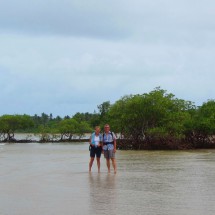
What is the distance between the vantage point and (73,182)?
13258 millimetres

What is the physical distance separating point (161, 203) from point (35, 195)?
9.74ft

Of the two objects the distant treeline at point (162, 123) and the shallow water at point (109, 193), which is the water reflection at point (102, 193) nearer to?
the shallow water at point (109, 193)

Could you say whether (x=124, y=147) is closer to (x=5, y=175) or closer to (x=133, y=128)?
(x=133, y=128)

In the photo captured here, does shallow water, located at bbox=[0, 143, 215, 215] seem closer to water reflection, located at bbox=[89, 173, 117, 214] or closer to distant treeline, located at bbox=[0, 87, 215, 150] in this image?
water reflection, located at bbox=[89, 173, 117, 214]

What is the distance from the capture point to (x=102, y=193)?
1090 cm

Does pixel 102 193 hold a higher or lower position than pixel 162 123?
lower

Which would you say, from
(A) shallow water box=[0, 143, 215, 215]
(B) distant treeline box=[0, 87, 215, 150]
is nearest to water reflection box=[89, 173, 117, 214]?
(A) shallow water box=[0, 143, 215, 215]

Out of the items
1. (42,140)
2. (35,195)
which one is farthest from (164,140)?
(42,140)

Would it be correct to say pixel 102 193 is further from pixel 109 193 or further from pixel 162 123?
pixel 162 123

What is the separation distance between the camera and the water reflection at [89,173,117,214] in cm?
889

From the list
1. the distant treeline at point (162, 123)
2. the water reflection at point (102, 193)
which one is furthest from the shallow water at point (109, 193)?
the distant treeline at point (162, 123)

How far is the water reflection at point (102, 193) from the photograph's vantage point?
29.2ft

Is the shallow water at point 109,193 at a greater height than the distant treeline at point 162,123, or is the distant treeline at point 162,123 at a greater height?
the distant treeline at point 162,123

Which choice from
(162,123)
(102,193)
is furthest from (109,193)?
(162,123)
